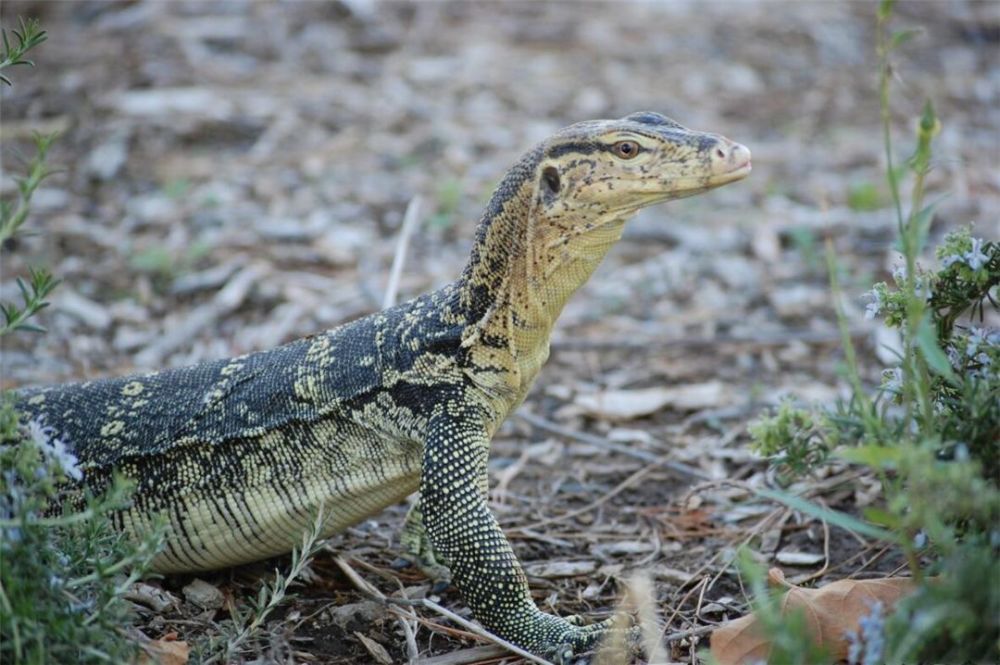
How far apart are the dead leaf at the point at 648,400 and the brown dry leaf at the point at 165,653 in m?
3.78

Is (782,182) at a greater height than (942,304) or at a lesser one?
lesser

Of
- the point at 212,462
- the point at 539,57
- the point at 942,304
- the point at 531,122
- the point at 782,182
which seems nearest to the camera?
the point at 942,304

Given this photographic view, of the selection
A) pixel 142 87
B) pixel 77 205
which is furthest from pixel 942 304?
pixel 142 87

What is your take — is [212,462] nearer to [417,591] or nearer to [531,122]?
[417,591]

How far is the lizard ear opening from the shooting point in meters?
4.59

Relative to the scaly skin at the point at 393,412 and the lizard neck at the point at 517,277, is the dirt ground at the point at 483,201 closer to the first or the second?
the scaly skin at the point at 393,412

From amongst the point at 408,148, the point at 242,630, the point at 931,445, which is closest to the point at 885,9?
the point at 931,445

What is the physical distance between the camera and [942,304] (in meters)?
4.12

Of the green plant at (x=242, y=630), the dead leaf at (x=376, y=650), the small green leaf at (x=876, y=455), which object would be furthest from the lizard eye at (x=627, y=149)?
the dead leaf at (x=376, y=650)

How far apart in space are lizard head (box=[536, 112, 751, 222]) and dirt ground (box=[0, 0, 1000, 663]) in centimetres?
57

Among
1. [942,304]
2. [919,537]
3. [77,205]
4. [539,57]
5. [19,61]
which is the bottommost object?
[77,205]

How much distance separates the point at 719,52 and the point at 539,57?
2.35 metres

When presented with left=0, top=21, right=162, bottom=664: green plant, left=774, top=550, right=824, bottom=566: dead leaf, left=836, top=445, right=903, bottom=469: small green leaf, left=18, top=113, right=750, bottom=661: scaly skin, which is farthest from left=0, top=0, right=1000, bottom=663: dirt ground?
left=836, top=445, right=903, bottom=469: small green leaf

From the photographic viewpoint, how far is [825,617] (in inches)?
158
